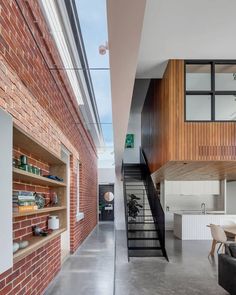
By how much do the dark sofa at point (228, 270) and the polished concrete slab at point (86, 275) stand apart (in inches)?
67.8

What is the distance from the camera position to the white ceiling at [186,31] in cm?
496

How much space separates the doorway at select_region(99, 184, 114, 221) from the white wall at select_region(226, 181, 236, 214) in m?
6.46

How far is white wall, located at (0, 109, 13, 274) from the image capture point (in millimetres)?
2135

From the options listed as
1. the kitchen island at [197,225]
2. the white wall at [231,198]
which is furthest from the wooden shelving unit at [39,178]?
the white wall at [231,198]

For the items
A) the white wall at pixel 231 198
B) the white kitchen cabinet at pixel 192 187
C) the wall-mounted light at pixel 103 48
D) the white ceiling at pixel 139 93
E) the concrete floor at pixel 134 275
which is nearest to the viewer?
Answer: the wall-mounted light at pixel 103 48

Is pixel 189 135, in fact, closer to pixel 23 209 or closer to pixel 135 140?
pixel 23 209

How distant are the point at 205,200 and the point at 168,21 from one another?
1049 cm

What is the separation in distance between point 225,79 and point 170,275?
13.9 ft

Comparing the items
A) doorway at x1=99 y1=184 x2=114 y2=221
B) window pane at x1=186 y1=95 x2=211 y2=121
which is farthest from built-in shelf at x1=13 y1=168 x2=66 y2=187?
doorway at x1=99 y1=184 x2=114 y2=221

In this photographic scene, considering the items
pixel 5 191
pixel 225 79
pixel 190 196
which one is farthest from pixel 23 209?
pixel 190 196

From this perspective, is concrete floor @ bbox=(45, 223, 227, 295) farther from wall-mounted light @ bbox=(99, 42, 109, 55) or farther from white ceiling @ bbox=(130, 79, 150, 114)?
→ white ceiling @ bbox=(130, 79, 150, 114)

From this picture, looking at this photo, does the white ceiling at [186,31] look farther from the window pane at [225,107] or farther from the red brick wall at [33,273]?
the red brick wall at [33,273]

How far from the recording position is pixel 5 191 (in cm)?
218

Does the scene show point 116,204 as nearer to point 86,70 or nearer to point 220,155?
point 220,155
